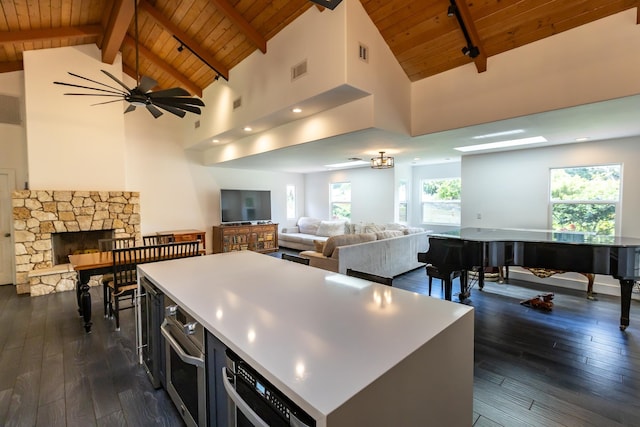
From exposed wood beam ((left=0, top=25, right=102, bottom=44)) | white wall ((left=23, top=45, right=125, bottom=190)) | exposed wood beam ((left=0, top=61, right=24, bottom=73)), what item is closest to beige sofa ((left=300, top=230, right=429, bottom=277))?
white wall ((left=23, top=45, right=125, bottom=190))

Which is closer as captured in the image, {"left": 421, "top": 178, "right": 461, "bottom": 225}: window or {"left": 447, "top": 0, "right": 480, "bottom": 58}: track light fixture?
{"left": 447, "top": 0, "right": 480, "bottom": 58}: track light fixture

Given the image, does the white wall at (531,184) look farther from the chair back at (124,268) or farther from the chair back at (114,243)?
the chair back at (114,243)

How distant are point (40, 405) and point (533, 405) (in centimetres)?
355

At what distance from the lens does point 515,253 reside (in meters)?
3.54

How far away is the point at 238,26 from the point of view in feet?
13.2

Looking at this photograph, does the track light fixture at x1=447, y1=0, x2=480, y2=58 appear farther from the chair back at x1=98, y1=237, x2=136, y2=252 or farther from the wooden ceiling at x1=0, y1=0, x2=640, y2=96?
the chair back at x1=98, y1=237, x2=136, y2=252

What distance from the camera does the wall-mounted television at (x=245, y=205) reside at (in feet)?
24.6

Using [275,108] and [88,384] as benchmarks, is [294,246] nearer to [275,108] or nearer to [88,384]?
[275,108]

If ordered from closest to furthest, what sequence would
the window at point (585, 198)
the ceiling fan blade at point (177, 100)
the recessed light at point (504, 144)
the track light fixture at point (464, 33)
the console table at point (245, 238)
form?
the track light fixture at point (464, 33) → the ceiling fan blade at point (177, 100) → the recessed light at point (504, 144) → the window at point (585, 198) → the console table at point (245, 238)

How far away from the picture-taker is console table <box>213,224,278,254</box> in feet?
23.9

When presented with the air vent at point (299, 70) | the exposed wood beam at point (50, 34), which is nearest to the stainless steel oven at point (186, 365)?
the air vent at point (299, 70)

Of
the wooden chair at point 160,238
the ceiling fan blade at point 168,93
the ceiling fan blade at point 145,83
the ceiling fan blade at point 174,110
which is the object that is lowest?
the wooden chair at point 160,238

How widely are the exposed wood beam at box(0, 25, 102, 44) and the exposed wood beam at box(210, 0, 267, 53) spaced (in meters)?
A: 2.56

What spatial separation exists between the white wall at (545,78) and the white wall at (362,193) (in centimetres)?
368
